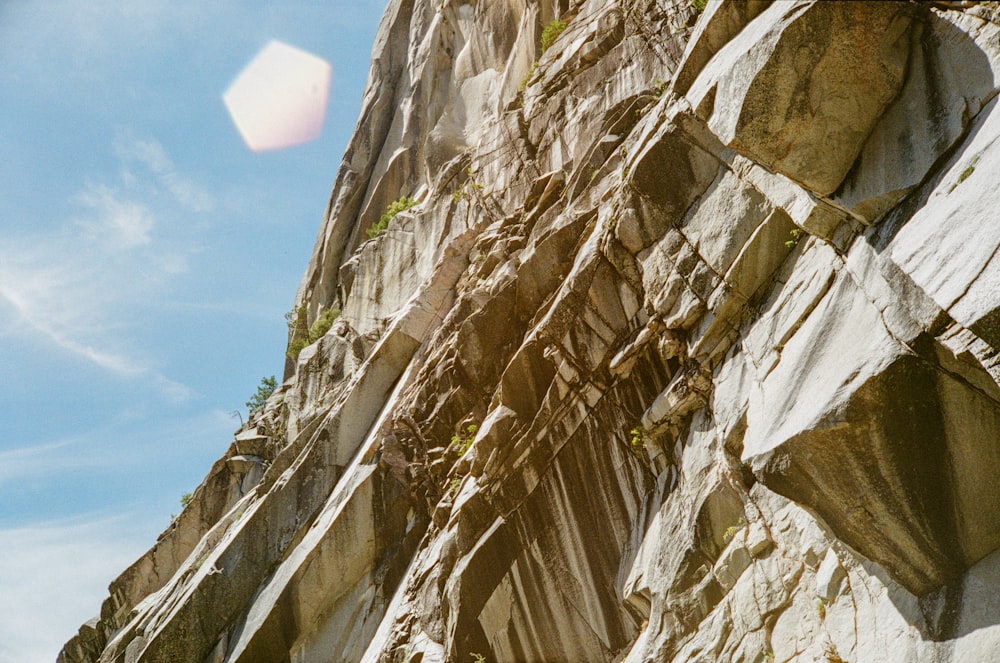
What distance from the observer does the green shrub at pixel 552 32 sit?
84.6 feet

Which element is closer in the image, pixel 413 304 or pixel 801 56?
pixel 801 56

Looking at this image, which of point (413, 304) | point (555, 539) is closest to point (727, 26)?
point (555, 539)

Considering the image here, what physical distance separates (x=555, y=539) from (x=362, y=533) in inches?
242

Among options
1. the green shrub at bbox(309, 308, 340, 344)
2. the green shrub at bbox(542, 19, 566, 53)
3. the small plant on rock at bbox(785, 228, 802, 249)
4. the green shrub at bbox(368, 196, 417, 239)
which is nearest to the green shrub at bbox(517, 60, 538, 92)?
the green shrub at bbox(542, 19, 566, 53)

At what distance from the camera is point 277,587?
754 inches

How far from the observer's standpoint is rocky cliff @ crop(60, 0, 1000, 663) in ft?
28.2

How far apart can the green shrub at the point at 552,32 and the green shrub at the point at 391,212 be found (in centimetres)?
838

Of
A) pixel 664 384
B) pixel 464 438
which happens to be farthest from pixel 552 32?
pixel 664 384

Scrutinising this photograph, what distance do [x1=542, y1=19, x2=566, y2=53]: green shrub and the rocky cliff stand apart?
0.13 m

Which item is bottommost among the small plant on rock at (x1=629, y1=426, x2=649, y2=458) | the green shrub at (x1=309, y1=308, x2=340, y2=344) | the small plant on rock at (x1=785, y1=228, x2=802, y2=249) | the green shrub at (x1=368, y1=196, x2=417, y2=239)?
the small plant on rock at (x1=629, y1=426, x2=649, y2=458)

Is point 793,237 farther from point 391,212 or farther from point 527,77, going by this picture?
point 391,212

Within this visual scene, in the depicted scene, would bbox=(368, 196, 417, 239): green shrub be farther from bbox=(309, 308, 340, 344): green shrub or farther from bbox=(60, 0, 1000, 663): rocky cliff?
bbox=(309, 308, 340, 344): green shrub

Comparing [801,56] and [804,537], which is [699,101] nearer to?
[801,56]

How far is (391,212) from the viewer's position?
31.4m
